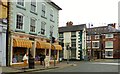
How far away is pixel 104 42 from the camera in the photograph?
82.1 meters

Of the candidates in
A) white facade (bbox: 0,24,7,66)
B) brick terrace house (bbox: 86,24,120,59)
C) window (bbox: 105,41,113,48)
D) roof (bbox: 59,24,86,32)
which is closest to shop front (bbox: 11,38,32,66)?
white facade (bbox: 0,24,7,66)

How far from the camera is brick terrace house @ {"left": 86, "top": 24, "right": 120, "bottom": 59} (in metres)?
80.7

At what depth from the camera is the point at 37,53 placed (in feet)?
121

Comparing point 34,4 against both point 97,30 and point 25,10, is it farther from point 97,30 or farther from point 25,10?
point 97,30

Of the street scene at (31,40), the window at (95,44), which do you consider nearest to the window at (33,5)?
the street scene at (31,40)

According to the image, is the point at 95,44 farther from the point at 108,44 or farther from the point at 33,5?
the point at 33,5

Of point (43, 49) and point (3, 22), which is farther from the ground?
point (3, 22)

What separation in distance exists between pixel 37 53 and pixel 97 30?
52.0m

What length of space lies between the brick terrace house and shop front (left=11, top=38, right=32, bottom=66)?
1988 inches

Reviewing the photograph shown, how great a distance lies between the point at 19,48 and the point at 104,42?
54.6m

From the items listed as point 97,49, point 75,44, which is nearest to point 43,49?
point 75,44

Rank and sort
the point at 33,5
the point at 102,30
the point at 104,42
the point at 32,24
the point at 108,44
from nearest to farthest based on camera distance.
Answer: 1. the point at 32,24
2. the point at 33,5
3. the point at 108,44
4. the point at 104,42
5. the point at 102,30

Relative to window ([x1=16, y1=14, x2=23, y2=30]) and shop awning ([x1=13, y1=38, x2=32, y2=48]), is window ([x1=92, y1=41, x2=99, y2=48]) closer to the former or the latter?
shop awning ([x1=13, y1=38, x2=32, y2=48])

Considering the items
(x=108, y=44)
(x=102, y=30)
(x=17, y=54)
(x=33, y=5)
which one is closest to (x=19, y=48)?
(x=17, y=54)
